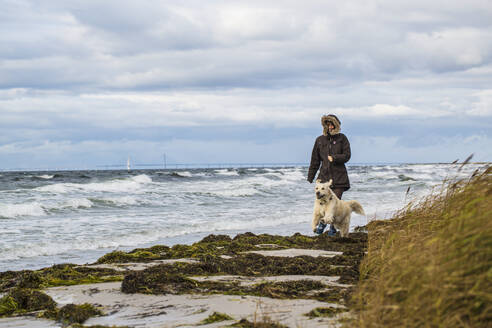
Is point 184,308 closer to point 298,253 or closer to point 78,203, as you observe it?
point 298,253

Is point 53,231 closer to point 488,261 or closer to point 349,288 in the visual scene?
point 349,288

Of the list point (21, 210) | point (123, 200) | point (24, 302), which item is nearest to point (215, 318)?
point (24, 302)

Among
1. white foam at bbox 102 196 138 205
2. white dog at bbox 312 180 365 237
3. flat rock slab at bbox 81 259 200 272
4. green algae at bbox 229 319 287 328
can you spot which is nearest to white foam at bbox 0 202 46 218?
white foam at bbox 102 196 138 205

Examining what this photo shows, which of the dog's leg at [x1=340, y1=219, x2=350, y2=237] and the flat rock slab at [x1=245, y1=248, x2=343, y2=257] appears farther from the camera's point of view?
the dog's leg at [x1=340, y1=219, x2=350, y2=237]

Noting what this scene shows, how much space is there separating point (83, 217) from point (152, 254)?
8503 millimetres

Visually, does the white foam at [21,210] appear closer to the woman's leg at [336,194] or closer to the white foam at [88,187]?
the white foam at [88,187]

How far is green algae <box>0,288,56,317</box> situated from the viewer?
17.8 ft

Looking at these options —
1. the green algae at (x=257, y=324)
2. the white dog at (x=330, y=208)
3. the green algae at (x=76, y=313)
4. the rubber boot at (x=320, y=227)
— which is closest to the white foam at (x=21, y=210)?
the rubber boot at (x=320, y=227)

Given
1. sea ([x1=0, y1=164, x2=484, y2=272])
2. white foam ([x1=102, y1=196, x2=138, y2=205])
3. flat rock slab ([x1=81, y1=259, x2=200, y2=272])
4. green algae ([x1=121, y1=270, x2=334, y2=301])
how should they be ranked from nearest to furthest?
green algae ([x1=121, y1=270, x2=334, y2=301]) → flat rock slab ([x1=81, y1=259, x2=200, y2=272]) → sea ([x1=0, y1=164, x2=484, y2=272]) → white foam ([x1=102, y1=196, x2=138, y2=205])

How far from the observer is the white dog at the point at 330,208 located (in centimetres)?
969

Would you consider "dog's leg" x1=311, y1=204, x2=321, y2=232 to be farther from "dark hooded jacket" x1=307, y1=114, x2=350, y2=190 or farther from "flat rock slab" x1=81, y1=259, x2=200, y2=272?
"flat rock slab" x1=81, y1=259, x2=200, y2=272

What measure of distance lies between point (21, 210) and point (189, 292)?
13104mm

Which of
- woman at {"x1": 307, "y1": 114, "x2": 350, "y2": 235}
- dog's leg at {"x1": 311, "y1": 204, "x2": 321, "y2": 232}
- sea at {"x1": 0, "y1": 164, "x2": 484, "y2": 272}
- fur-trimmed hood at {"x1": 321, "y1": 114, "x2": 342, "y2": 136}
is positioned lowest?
sea at {"x1": 0, "y1": 164, "x2": 484, "y2": 272}

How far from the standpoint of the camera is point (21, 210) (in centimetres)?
1709
